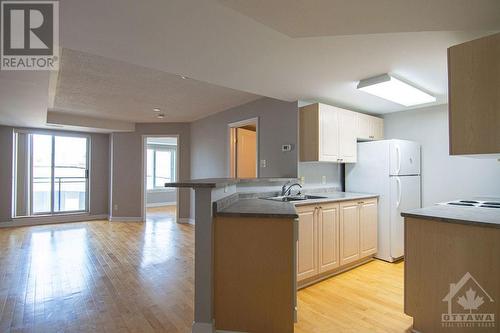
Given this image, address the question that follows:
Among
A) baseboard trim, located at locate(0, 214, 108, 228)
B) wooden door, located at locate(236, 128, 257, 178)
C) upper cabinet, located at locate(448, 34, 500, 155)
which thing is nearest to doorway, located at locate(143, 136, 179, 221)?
baseboard trim, located at locate(0, 214, 108, 228)

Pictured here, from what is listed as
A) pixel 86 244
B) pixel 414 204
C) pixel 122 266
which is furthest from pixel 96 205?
pixel 414 204

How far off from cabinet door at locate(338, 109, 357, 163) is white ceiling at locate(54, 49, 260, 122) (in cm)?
137

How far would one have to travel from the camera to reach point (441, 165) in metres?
3.92

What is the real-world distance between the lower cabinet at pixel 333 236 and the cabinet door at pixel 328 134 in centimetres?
66

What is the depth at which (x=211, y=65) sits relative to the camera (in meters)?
2.38

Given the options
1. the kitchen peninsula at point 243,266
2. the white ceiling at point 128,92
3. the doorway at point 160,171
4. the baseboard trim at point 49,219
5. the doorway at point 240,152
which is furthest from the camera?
the doorway at point 160,171

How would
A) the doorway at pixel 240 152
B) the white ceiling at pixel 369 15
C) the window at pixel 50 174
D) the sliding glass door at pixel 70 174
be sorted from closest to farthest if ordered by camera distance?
the white ceiling at pixel 369 15, the doorway at pixel 240 152, the window at pixel 50 174, the sliding glass door at pixel 70 174

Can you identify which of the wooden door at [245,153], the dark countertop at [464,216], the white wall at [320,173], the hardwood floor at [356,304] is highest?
the wooden door at [245,153]

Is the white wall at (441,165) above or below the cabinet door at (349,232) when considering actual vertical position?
above

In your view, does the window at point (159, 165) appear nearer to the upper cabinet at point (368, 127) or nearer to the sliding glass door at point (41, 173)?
the sliding glass door at point (41, 173)

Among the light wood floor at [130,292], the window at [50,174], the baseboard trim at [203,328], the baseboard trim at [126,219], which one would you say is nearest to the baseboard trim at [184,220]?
the baseboard trim at [126,219]

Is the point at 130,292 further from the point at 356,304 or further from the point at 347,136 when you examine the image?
the point at 347,136

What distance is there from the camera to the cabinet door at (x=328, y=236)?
3000mm

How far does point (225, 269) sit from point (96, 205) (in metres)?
6.12
